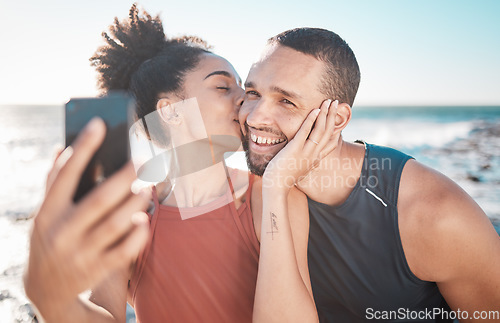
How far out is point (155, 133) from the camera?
9.34 feet

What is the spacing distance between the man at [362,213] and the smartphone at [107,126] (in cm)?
120

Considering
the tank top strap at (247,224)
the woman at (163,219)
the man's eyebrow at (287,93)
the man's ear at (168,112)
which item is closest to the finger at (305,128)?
the man's eyebrow at (287,93)

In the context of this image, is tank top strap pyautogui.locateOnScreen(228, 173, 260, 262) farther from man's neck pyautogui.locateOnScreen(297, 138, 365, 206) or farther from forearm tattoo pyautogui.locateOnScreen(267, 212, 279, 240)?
man's neck pyautogui.locateOnScreen(297, 138, 365, 206)

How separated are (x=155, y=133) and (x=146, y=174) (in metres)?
0.54

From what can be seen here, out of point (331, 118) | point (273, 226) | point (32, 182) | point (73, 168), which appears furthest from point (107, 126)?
point (32, 182)

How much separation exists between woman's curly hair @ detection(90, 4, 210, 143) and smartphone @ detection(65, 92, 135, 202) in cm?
163

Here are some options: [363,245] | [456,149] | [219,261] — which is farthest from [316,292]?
[456,149]

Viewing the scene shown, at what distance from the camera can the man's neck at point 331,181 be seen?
2.49 m

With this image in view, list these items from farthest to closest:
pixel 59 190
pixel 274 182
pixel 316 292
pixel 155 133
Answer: pixel 155 133 → pixel 316 292 → pixel 274 182 → pixel 59 190

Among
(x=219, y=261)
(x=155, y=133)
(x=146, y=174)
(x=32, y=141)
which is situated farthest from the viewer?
(x=32, y=141)

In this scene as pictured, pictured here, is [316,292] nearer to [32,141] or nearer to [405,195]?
[405,195]

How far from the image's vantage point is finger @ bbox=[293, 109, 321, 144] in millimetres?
2225

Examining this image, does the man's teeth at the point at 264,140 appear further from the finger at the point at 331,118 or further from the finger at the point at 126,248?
the finger at the point at 126,248

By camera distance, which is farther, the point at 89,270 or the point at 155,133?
the point at 155,133
